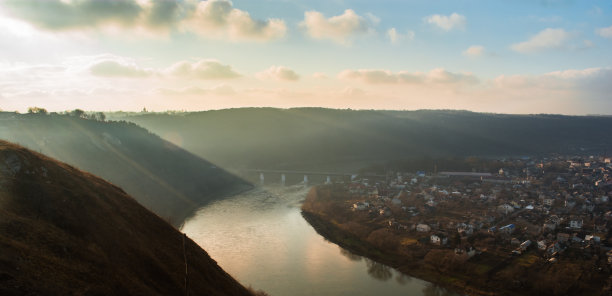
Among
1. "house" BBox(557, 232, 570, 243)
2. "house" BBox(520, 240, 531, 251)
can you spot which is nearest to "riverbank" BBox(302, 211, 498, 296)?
"house" BBox(520, 240, 531, 251)

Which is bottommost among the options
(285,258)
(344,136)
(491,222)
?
(285,258)

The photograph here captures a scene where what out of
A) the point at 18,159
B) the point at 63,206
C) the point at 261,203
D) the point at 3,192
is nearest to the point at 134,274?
the point at 63,206

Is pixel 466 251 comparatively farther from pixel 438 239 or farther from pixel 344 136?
pixel 344 136

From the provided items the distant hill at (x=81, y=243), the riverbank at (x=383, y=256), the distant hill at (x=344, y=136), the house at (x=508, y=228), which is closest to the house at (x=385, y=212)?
the riverbank at (x=383, y=256)

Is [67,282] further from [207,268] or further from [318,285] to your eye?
[318,285]

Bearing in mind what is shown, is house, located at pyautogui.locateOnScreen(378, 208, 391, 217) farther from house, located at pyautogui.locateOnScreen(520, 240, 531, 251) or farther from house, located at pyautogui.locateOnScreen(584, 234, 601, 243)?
house, located at pyautogui.locateOnScreen(584, 234, 601, 243)

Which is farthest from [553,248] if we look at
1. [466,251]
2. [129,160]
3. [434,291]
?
[129,160]

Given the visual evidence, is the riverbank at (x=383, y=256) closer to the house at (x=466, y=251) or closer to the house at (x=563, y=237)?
the house at (x=466, y=251)
